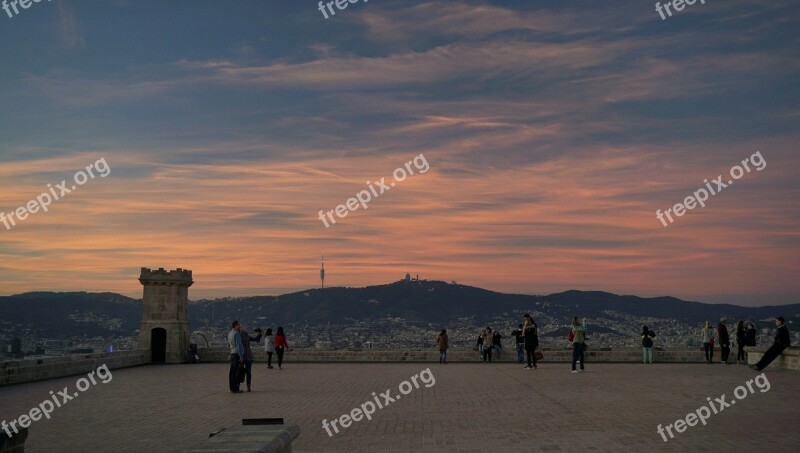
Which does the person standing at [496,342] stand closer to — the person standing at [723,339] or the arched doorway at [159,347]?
the person standing at [723,339]

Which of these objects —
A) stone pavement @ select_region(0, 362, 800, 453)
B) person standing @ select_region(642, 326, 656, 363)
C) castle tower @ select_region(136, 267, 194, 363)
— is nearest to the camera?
stone pavement @ select_region(0, 362, 800, 453)

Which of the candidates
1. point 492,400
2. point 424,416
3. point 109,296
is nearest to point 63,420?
point 424,416

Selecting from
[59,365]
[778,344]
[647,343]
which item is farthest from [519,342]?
[59,365]

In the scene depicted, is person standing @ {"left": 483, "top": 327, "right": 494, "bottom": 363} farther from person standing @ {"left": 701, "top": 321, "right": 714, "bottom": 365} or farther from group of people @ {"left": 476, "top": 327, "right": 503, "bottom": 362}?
person standing @ {"left": 701, "top": 321, "right": 714, "bottom": 365}

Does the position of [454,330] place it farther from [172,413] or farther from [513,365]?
[172,413]

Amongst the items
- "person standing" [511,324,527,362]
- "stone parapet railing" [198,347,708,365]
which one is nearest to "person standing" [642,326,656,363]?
"stone parapet railing" [198,347,708,365]

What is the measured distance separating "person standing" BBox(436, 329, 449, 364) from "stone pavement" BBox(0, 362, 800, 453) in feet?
15.5

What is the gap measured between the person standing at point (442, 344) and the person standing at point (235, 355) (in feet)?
37.4

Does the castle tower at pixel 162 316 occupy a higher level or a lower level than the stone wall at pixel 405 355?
higher

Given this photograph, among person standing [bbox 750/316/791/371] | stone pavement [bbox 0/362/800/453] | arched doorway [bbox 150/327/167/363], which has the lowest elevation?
stone pavement [bbox 0/362/800/453]

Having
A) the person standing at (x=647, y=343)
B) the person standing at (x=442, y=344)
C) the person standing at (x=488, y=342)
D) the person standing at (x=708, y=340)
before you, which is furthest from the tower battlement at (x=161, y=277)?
the person standing at (x=708, y=340)

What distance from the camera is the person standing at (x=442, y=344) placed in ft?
96.7

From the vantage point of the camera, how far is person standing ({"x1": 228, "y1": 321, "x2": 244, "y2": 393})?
18547 millimetres

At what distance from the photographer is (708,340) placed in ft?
93.6
